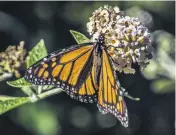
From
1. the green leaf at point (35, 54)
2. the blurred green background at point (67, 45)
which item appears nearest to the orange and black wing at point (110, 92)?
the green leaf at point (35, 54)

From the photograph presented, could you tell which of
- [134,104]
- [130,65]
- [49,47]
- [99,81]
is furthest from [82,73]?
[134,104]

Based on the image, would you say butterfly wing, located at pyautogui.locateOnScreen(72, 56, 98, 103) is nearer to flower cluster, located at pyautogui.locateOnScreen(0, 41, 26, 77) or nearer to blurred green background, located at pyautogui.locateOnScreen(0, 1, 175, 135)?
flower cluster, located at pyautogui.locateOnScreen(0, 41, 26, 77)

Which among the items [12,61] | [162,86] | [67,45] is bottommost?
[162,86]

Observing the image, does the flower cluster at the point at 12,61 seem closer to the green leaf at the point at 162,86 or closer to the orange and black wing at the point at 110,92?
the orange and black wing at the point at 110,92

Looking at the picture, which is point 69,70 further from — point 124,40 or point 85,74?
point 124,40

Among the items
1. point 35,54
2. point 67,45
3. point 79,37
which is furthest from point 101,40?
point 67,45

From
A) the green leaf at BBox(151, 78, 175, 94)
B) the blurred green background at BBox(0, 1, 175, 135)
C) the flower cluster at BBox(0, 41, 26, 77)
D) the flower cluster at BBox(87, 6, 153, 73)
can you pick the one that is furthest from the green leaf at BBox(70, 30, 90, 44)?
the green leaf at BBox(151, 78, 175, 94)

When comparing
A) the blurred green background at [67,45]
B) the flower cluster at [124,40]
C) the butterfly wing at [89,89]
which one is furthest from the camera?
the blurred green background at [67,45]
